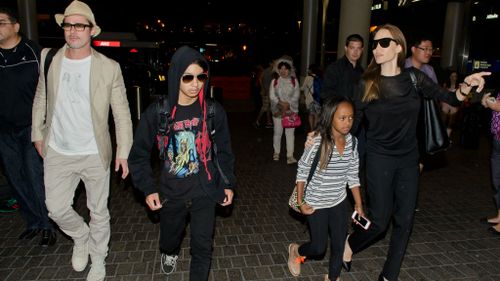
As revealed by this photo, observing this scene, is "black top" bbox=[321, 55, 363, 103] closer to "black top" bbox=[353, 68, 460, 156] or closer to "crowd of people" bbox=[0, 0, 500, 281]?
"crowd of people" bbox=[0, 0, 500, 281]

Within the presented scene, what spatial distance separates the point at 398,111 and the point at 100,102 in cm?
256

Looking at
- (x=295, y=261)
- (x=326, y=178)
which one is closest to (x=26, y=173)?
(x=295, y=261)

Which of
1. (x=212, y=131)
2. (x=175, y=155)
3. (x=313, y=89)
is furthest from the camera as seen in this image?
(x=313, y=89)

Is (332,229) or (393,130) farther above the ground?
(393,130)

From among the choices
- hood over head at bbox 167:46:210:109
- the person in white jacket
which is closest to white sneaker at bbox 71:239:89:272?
hood over head at bbox 167:46:210:109

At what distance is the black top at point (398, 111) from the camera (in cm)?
350

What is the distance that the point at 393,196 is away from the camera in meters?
3.67

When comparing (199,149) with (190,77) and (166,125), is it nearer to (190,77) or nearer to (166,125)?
(166,125)

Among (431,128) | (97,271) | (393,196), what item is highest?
(431,128)

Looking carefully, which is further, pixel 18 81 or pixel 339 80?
pixel 339 80

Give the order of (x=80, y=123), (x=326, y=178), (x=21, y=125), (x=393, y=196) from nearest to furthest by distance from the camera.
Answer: (x=326, y=178), (x=80, y=123), (x=393, y=196), (x=21, y=125)

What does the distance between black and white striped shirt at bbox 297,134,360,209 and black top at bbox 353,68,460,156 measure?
312mm

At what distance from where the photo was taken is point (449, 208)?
238 inches

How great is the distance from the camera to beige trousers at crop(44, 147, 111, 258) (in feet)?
11.8
